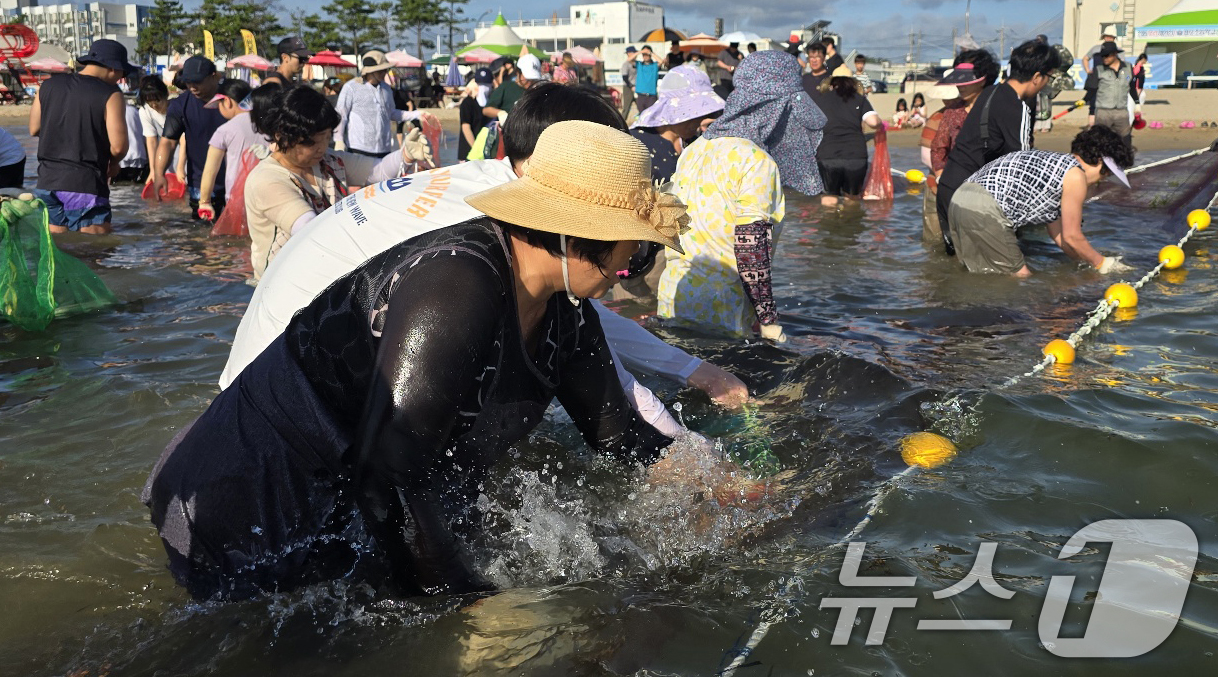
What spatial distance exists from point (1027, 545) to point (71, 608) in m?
3.06

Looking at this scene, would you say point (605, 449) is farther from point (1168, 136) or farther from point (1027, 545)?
point (1168, 136)

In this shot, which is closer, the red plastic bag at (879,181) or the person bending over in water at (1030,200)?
the person bending over in water at (1030,200)

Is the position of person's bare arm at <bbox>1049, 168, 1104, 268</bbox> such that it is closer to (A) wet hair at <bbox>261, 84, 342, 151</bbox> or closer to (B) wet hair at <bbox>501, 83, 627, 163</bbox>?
(B) wet hair at <bbox>501, 83, 627, 163</bbox>

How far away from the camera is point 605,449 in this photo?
3.14 meters

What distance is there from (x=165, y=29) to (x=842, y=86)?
63.8 metres

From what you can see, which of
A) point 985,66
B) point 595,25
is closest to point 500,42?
point 985,66

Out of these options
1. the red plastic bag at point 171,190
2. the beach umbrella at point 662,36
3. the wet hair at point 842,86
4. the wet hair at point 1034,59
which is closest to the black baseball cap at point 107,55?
the red plastic bag at point 171,190

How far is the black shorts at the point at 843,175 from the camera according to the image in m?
11.0

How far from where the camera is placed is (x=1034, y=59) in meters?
7.59

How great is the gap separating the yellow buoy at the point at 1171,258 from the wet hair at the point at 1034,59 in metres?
1.69

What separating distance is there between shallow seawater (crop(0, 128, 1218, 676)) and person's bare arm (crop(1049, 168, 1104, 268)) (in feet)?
3.32

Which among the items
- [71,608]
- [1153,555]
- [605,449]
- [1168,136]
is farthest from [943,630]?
[1168,136]

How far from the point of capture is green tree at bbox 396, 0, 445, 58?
5762cm

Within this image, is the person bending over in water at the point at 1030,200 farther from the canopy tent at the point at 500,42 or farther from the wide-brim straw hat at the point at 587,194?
the canopy tent at the point at 500,42
